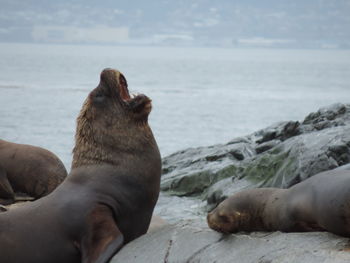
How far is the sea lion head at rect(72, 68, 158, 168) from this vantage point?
5.75 meters

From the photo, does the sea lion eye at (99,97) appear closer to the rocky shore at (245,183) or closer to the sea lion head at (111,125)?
the sea lion head at (111,125)

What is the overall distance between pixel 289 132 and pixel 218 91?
30084 millimetres

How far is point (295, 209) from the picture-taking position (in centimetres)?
487

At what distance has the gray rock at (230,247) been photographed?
423 centimetres

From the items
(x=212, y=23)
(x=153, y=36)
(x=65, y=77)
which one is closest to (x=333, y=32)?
(x=212, y=23)

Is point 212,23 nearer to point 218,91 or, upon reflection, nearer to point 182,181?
point 218,91

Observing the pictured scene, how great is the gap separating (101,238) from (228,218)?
31.0 inches

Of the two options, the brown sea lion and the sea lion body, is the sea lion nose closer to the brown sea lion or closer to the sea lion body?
the brown sea lion

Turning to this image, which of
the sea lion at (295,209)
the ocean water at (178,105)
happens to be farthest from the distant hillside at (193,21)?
the sea lion at (295,209)

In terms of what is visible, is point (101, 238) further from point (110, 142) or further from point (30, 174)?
point (30, 174)

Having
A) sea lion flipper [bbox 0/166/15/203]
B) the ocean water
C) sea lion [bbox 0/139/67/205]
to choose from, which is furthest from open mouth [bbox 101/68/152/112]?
the ocean water

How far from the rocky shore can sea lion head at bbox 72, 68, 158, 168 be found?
64 centimetres

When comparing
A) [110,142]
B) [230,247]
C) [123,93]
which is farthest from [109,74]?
[230,247]

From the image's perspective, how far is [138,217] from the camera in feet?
18.0
